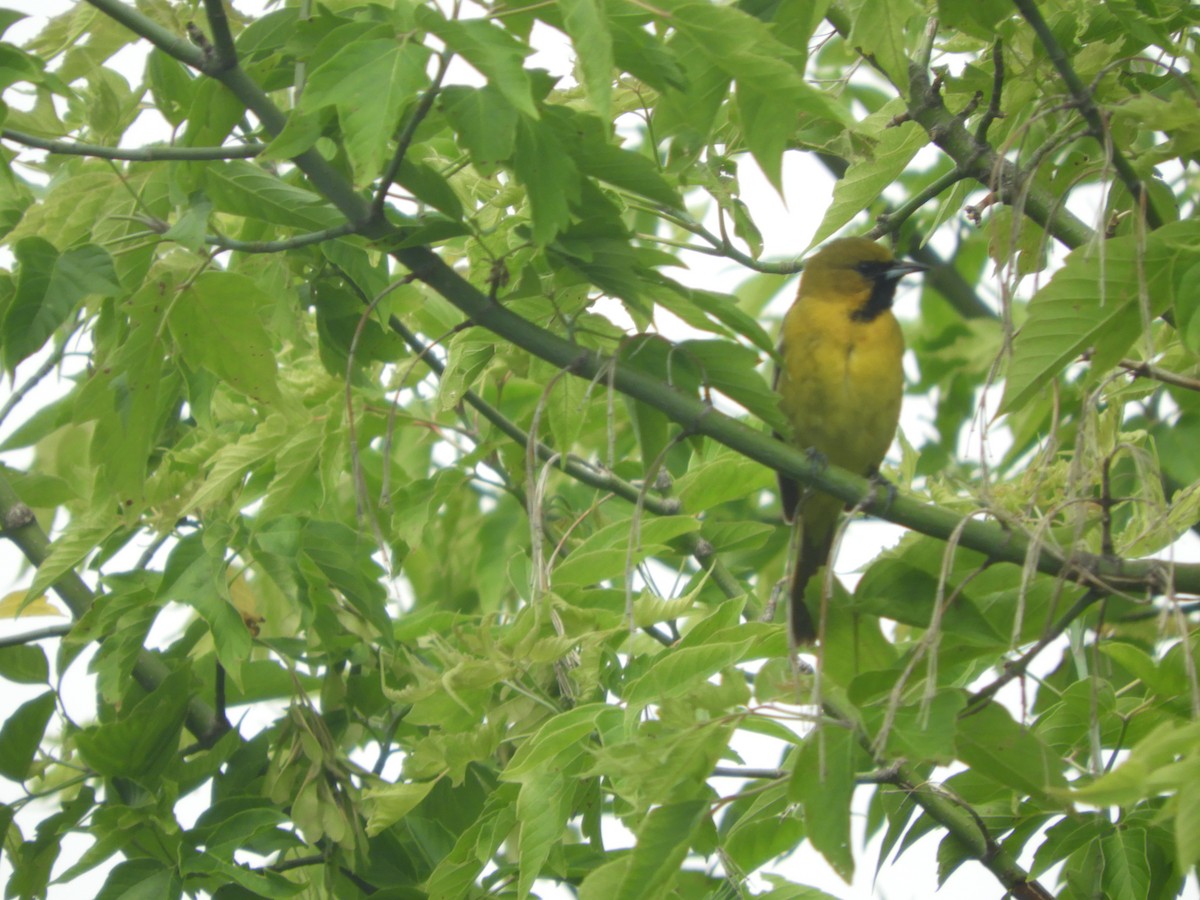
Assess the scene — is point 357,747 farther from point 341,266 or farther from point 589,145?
point 589,145

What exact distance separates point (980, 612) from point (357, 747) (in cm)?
205

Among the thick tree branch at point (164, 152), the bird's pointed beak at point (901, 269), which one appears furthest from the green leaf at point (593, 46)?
the bird's pointed beak at point (901, 269)

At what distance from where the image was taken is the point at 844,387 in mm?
4191

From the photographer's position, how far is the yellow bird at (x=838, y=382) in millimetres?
4191

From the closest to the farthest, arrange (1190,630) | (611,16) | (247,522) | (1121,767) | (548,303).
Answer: (1121,767)
(611,16)
(548,303)
(1190,630)
(247,522)

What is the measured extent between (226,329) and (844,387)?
215 centimetres

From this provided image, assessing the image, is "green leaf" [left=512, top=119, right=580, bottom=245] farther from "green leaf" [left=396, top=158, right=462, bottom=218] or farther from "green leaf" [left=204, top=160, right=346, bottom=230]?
"green leaf" [left=204, top=160, right=346, bottom=230]

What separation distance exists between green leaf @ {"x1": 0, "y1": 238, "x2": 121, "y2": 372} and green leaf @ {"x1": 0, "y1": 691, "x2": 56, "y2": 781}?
1374 millimetres

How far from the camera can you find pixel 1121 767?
66.8 inches

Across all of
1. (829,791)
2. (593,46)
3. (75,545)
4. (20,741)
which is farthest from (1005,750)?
(20,741)

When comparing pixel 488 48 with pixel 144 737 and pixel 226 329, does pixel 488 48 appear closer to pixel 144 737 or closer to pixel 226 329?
pixel 226 329

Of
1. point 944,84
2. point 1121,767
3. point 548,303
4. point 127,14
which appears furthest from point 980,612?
point 127,14

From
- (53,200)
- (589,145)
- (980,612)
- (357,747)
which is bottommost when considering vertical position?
(980,612)

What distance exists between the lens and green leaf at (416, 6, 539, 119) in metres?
1.88
